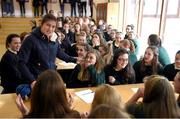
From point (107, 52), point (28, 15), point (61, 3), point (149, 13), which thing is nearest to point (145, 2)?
point (149, 13)

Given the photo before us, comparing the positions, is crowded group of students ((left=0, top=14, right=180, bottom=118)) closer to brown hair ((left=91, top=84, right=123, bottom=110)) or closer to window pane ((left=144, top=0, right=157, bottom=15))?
brown hair ((left=91, top=84, right=123, bottom=110))

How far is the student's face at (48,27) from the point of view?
280cm

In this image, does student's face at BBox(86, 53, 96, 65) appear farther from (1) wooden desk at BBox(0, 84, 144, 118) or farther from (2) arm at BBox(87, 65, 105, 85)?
(1) wooden desk at BBox(0, 84, 144, 118)

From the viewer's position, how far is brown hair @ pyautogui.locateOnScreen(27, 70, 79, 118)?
1714mm

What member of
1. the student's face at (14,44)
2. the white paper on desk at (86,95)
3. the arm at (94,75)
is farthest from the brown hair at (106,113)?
the student's face at (14,44)

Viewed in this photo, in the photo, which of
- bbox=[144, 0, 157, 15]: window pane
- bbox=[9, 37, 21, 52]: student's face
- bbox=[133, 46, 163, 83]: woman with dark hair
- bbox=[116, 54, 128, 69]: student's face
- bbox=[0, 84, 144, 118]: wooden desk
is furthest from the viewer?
bbox=[144, 0, 157, 15]: window pane

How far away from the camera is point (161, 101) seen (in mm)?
1776

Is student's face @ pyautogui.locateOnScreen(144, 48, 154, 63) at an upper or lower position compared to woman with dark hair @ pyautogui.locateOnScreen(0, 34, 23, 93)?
upper

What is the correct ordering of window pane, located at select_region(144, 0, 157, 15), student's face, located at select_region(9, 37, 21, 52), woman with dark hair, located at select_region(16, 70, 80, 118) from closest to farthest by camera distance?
1. woman with dark hair, located at select_region(16, 70, 80, 118)
2. student's face, located at select_region(9, 37, 21, 52)
3. window pane, located at select_region(144, 0, 157, 15)

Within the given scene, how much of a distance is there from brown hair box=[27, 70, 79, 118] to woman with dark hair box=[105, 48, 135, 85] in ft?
5.26

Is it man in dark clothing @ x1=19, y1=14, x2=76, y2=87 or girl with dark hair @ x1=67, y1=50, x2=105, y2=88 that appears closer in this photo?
man in dark clothing @ x1=19, y1=14, x2=76, y2=87

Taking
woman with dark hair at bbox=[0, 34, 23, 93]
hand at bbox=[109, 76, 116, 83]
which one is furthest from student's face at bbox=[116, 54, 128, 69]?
woman with dark hair at bbox=[0, 34, 23, 93]

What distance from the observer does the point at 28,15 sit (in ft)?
43.3

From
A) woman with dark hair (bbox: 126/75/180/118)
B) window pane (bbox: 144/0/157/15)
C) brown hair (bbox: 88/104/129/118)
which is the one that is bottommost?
woman with dark hair (bbox: 126/75/180/118)
